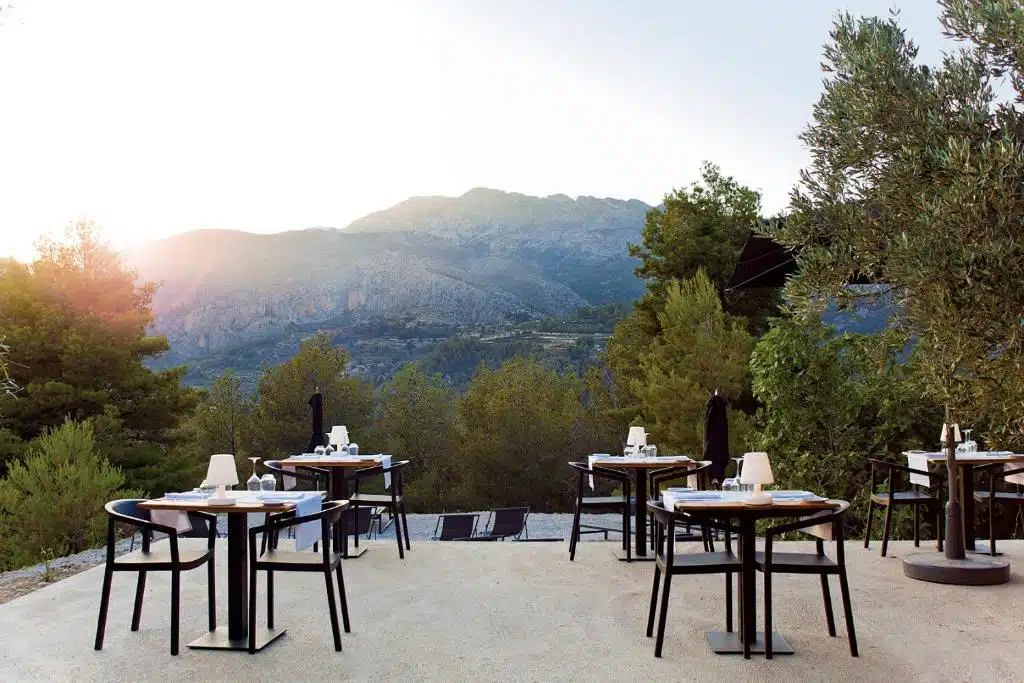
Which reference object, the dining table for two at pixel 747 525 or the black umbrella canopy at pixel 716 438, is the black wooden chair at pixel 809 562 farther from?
the black umbrella canopy at pixel 716 438

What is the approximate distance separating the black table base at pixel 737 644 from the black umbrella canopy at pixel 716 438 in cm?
199

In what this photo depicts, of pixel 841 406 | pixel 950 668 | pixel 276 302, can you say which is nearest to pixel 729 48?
pixel 841 406

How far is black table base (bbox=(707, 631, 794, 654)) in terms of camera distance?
433 cm

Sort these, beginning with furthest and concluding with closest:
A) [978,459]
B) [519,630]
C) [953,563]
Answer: [978,459]
[953,563]
[519,630]

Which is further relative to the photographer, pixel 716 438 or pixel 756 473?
pixel 716 438

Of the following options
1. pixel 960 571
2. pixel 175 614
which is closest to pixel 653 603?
pixel 175 614

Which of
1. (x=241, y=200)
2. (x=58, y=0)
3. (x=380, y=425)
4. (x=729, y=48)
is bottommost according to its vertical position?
(x=380, y=425)

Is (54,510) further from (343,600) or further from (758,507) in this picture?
(758,507)

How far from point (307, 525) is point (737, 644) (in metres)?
2.29

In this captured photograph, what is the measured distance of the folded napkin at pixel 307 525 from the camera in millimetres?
4520

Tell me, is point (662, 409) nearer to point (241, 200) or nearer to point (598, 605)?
point (598, 605)

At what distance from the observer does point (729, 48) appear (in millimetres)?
10648

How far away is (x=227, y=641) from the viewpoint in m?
4.56

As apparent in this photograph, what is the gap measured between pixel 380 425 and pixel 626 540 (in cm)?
2855
